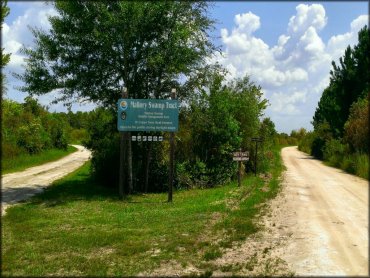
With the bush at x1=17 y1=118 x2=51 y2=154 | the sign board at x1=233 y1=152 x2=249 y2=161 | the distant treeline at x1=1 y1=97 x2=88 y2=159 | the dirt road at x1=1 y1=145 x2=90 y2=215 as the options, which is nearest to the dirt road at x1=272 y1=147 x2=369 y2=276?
the sign board at x1=233 y1=152 x2=249 y2=161

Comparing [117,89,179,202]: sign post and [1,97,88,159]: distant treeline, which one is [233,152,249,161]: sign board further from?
[1,97,88,159]: distant treeline

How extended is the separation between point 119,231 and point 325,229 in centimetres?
463

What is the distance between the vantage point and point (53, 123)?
142 feet

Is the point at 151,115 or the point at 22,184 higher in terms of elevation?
the point at 151,115

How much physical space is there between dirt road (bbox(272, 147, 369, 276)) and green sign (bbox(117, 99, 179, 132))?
15.4 feet

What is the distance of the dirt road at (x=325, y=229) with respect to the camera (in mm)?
6871

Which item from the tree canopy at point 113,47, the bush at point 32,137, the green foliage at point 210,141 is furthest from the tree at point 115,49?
the bush at point 32,137

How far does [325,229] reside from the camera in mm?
9734

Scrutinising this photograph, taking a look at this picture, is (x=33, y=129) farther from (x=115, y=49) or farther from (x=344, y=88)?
(x=344, y=88)

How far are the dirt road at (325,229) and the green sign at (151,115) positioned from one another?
4685 millimetres

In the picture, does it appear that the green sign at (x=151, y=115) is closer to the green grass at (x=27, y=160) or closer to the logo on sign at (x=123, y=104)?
the logo on sign at (x=123, y=104)

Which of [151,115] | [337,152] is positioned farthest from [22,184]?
[337,152]

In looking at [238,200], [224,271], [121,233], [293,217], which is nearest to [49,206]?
[121,233]

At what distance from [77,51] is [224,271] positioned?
40.8ft
